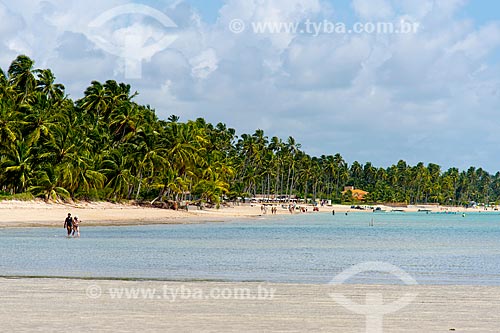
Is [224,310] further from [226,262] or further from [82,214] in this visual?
[82,214]

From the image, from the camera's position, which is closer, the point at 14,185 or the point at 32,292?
the point at 32,292

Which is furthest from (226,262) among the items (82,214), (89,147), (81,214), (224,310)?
(89,147)

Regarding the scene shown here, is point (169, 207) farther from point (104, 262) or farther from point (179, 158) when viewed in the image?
point (104, 262)

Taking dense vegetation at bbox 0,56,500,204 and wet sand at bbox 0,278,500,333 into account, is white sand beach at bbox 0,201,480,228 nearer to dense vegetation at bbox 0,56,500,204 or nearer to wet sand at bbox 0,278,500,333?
dense vegetation at bbox 0,56,500,204

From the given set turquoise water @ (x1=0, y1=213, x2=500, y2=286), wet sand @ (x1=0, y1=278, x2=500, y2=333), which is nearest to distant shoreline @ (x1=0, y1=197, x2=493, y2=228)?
turquoise water @ (x1=0, y1=213, x2=500, y2=286)

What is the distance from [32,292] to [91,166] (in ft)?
242

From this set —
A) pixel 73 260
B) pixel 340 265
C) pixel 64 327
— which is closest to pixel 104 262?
pixel 73 260

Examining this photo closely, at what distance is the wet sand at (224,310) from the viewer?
12797 mm

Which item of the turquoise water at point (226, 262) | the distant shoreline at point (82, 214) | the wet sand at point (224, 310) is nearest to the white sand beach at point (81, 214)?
the distant shoreline at point (82, 214)

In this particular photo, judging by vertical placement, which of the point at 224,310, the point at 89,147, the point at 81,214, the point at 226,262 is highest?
the point at 89,147

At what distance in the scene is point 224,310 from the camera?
1504 cm

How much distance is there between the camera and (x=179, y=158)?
105m

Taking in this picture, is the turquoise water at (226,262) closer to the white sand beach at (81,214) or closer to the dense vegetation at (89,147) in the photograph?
the white sand beach at (81,214)

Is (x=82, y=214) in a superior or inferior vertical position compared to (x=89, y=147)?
inferior
